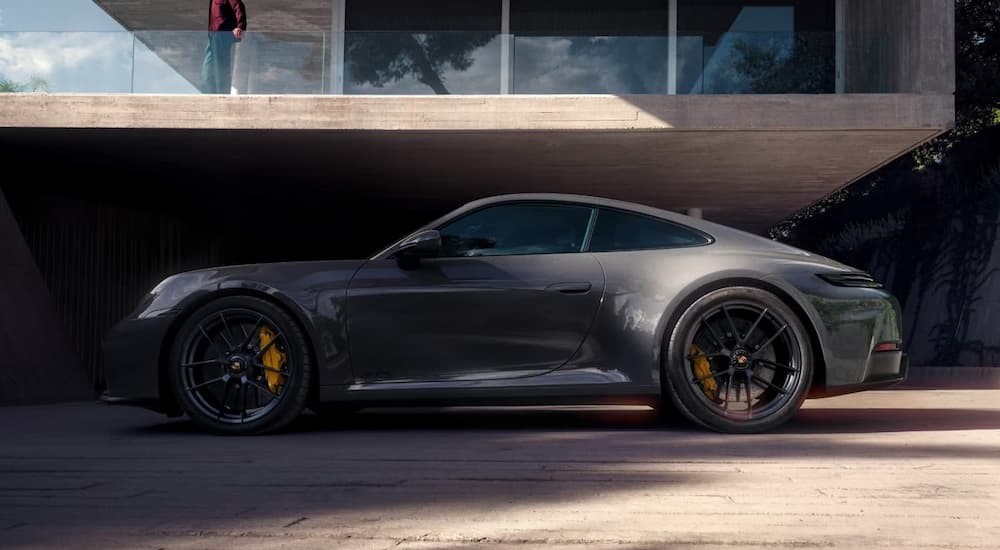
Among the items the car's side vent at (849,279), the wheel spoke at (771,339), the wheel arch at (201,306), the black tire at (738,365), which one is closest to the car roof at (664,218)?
the car's side vent at (849,279)

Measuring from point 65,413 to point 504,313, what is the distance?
161 inches

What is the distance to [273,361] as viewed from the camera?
5.32m

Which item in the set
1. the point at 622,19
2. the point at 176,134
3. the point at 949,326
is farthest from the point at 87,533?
the point at 949,326

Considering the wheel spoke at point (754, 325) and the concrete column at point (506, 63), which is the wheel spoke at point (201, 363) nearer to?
the wheel spoke at point (754, 325)

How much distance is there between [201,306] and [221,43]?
21.1ft

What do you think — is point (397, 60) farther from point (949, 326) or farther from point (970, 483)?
point (949, 326)

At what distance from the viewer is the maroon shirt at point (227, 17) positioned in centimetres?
1108

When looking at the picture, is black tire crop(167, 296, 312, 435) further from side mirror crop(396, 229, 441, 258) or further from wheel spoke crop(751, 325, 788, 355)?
wheel spoke crop(751, 325, 788, 355)

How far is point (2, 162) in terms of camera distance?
1188cm

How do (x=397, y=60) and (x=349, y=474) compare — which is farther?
(x=397, y=60)

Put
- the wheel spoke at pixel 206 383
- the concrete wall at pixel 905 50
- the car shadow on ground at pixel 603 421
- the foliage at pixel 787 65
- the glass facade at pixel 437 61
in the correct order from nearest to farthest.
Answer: the wheel spoke at pixel 206 383 < the car shadow on ground at pixel 603 421 < the concrete wall at pixel 905 50 < the foliage at pixel 787 65 < the glass facade at pixel 437 61

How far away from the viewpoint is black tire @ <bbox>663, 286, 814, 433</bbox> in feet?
16.7

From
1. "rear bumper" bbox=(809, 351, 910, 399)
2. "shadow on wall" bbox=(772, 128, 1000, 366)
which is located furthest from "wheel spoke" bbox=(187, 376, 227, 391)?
"shadow on wall" bbox=(772, 128, 1000, 366)

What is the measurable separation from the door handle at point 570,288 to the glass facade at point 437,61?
6.04 m
